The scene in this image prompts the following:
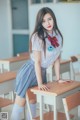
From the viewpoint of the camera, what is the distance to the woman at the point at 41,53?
2793mm

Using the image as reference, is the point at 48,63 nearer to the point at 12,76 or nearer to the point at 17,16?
the point at 12,76

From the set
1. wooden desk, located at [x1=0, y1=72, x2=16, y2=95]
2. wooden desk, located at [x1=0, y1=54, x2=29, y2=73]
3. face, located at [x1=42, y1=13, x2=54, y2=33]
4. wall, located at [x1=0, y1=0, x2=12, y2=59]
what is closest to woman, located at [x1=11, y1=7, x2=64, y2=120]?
face, located at [x1=42, y1=13, x2=54, y2=33]

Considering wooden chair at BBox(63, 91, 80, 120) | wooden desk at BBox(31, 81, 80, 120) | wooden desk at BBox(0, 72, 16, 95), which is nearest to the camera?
wooden chair at BBox(63, 91, 80, 120)

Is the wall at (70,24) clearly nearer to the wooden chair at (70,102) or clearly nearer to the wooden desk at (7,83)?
the wooden desk at (7,83)

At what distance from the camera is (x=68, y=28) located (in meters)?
6.62

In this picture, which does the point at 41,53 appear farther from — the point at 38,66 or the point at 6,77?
the point at 6,77

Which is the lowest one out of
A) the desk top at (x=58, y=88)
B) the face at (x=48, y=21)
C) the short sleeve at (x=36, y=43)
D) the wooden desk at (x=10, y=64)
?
the wooden desk at (x=10, y=64)

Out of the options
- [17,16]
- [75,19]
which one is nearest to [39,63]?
[75,19]

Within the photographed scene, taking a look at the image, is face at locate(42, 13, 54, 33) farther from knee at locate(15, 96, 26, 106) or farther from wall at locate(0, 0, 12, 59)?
wall at locate(0, 0, 12, 59)

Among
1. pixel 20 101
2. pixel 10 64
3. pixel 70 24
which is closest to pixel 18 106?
pixel 20 101

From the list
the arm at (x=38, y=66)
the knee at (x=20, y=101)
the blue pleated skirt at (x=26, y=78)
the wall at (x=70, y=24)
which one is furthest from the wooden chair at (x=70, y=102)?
the wall at (x=70, y=24)

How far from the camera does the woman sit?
9.16 feet

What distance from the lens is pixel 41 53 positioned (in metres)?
2.84

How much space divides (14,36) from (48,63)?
5151mm
